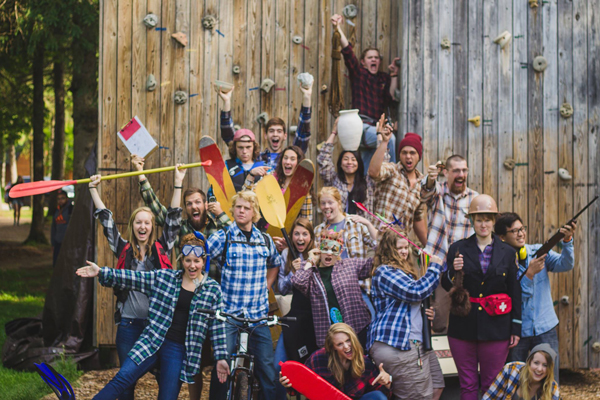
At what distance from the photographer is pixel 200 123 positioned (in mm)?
6727

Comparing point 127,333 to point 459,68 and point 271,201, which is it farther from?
point 459,68

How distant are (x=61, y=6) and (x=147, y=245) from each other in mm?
5551

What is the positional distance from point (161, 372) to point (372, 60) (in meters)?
3.48

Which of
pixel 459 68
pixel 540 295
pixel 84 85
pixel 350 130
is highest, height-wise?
pixel 84 85

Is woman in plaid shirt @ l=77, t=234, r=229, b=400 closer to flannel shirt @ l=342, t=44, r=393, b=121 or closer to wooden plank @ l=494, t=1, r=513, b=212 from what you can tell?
flannel shirt @ l=342, t=44, r=393, b=121

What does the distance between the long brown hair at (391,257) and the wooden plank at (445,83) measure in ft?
6.66

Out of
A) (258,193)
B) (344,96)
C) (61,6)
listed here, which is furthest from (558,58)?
(61,6)

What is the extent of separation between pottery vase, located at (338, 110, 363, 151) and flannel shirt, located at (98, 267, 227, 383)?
195cm

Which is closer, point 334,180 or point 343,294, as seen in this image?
point 343,294

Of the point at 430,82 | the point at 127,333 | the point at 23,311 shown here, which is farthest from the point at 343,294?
the point at 23,311

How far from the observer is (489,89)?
662 cm

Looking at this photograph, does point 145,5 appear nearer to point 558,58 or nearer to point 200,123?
point 200,123

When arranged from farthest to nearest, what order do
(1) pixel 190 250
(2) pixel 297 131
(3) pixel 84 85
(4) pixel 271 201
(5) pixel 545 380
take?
1. (3) pixel 84 85
2. (2) pixel 297 131
3. (4) pixel 271 201
4. (1) pixel 190 250
5. (5) pixel 545 380

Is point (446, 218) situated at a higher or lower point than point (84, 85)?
lower
